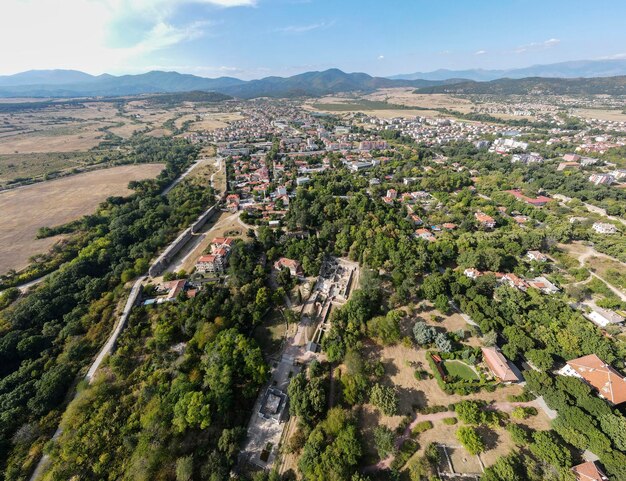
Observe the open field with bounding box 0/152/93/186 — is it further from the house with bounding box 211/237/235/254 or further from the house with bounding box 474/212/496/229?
the house with bounding box 474/212/496/229

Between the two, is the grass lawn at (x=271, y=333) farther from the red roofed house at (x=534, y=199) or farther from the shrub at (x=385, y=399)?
the red roofed house at (x=534, y=199)

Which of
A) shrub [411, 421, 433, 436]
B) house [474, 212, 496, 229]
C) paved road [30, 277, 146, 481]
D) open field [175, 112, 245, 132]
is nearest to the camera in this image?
paved road [30, 277, 146, 481]

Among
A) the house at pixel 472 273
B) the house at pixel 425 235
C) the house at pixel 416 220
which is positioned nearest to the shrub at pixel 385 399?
the house at pixel 472 273

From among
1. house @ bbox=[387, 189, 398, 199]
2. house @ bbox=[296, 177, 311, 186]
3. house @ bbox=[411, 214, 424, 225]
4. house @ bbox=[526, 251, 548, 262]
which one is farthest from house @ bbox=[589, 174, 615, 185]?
house @ bbox=[296, 177, 311, 186]

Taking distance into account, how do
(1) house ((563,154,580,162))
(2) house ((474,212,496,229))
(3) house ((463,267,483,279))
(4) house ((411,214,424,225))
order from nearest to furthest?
(3) house ((463,267,483,279)) < (2) house ((474,212,496,229)) < (4) house ((411,214,424,225)) < (1) house ((563,154,580,162))

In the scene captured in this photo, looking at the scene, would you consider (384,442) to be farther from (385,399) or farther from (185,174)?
(185,174)

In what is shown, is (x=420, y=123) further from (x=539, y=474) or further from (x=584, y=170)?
(x=539, y=474)
